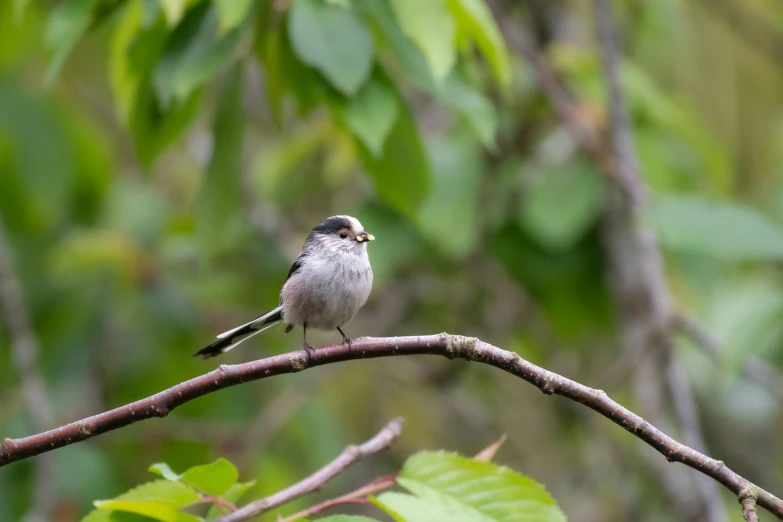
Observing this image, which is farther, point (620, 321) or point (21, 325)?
point (620, 321)

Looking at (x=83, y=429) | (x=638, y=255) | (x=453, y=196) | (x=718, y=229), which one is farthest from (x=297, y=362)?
(x=638, y=255)

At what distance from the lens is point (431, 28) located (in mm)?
2670

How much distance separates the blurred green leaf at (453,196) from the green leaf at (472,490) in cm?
205

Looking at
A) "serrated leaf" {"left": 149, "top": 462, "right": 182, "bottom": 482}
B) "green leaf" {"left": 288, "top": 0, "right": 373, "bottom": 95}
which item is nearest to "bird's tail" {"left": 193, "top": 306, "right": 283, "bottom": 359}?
"serrated leaf" {"left": 149, "top": 462, "right": 182, "bottom": 482}

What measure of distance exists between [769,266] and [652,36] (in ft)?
5.90

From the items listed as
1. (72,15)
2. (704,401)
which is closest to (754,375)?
(704,401)

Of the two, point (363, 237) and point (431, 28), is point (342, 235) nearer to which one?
point (363, 237)

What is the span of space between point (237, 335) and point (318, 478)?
2.54ft

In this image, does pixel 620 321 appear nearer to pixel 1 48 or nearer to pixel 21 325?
pixel 21 325

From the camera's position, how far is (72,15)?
2.87 m

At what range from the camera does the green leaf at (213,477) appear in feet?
7.04

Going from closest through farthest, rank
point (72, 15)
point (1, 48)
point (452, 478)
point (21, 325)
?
point (452, 478)
point (72, 15)
point (21, 325)
point (1, 48)

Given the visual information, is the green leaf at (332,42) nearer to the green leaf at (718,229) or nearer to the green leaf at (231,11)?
the green leaf at (231,11)

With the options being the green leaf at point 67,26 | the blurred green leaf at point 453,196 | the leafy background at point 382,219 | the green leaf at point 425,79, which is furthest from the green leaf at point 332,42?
the blurred green leaf at point 453,196
